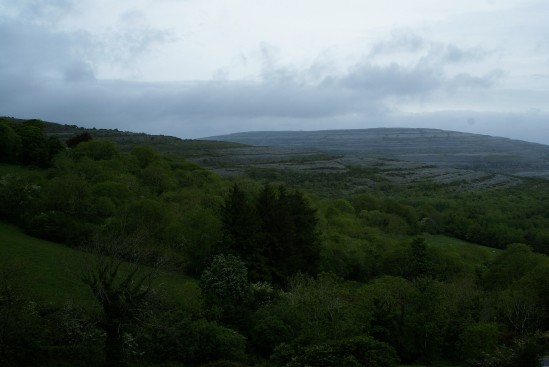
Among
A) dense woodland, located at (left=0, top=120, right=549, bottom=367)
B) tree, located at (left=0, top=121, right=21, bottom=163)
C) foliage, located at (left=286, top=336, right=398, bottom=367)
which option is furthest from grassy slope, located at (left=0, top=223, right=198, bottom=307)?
tree, located at (left=0, top=121, right=21, bottom=163)

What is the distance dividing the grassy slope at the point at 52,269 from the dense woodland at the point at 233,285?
2.49 feet

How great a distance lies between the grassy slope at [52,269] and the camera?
32.6 metres

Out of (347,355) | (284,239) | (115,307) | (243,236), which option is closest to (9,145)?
(243,236)

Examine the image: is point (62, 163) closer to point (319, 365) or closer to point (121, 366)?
point (121, 366)

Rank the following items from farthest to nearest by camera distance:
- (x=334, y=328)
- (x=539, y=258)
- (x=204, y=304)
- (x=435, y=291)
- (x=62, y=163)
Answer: (x=62, y=163) → (x=539, y=258) → (x=435, y=291) → (x=204, y=304) → (x=334, y=328)

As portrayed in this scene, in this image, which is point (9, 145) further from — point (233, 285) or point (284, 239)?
point (233, 285)

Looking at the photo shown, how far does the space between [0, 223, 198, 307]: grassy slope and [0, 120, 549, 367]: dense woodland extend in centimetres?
76

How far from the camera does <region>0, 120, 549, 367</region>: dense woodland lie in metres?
27.9

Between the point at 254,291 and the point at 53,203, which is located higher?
the point at 53,203

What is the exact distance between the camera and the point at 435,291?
37.5m

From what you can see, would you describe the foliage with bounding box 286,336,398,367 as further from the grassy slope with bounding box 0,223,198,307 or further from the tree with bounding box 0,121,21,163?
the tree with bounding box 0,121,21,163

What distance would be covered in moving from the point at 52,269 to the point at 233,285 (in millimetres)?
12454

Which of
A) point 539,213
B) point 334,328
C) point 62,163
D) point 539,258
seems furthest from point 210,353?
point 539,213

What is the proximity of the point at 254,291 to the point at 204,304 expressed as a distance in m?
4.19
